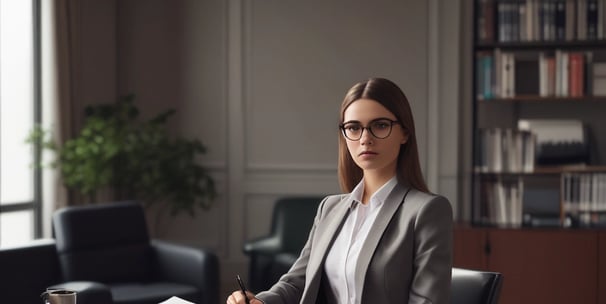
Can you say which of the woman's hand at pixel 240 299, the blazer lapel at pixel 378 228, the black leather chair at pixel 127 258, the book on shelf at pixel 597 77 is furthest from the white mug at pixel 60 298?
the book on shelf at pixel 597 77

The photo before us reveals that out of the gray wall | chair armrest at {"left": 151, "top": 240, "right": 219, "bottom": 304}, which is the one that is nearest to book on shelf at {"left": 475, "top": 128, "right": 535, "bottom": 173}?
the gray wall

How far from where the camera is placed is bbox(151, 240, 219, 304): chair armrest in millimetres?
4105

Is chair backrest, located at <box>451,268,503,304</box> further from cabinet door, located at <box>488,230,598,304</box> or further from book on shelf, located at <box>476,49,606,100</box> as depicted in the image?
book on shelf, located at <box>476,49,606,100</box>

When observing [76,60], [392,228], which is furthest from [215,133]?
[392,228]

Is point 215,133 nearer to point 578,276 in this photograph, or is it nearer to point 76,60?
point 76,60

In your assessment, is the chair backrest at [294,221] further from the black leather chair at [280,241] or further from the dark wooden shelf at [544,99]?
the dark wooden shelf at [544,99]

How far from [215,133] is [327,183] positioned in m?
0.92

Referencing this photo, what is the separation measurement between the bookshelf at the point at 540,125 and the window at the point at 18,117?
9.05ft

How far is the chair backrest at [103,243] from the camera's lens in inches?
163

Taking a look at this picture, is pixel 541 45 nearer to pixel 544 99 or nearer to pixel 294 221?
pixel 544 99

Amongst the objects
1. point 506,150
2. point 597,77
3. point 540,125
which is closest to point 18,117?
point 506,150

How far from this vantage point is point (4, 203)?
4801mm

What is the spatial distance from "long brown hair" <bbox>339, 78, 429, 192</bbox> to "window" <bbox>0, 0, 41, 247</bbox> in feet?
11.2

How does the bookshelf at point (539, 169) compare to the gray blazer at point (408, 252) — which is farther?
the bookshelf at point (539, 169)
